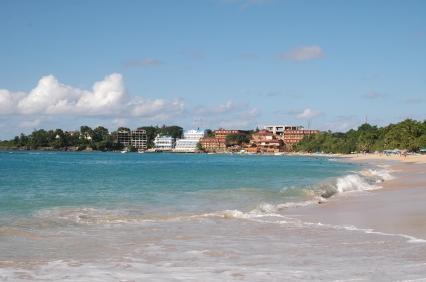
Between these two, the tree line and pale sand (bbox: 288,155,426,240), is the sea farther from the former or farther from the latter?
the tree line

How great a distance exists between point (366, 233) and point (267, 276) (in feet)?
19.3

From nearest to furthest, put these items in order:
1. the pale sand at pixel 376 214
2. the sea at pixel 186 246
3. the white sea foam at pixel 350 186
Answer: the sea at pixel 186 246
the pale sand at pixel 376 214
the white sea foam at pixel 350 186

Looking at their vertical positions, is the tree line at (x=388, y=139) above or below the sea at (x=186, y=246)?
above

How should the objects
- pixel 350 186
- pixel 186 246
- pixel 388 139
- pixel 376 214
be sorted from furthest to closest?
1. pixel 388 139
2. pixel 350 186
3. pixel 376 214
4. pixel 186 246

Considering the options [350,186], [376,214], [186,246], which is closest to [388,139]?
[350,186]

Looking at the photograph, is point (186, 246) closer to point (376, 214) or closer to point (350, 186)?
point (376, 214)

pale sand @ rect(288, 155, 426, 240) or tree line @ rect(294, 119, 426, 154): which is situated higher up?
tree line @ rect(294, 119, 426, 154)

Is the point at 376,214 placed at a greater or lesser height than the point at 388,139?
lesser

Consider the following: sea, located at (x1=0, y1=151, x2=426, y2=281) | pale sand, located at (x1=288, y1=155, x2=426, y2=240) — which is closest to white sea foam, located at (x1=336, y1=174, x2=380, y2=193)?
pale sand, located at (x1=288, y1=155, x2=426, y2=240)

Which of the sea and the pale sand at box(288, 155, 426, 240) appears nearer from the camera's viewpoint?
the sea

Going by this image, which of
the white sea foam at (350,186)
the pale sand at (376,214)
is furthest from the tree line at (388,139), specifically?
the pale sand at (376,214)

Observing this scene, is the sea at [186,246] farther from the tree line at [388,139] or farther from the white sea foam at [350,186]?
the tree line at [388,139]

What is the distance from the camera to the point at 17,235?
558 inches

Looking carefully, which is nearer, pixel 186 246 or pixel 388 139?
pixel 186 246
